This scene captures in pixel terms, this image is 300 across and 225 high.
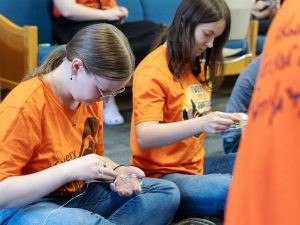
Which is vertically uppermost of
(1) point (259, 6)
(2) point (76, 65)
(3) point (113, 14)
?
(2) point (76, 65)

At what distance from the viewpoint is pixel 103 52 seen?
127 centimetres

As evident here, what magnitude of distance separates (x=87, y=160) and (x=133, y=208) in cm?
28

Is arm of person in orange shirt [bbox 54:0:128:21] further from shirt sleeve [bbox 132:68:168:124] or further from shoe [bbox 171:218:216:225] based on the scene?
shoe [bbox 171:218:216:225]

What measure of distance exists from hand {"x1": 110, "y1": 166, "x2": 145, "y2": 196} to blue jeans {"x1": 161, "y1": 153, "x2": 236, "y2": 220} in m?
0.20

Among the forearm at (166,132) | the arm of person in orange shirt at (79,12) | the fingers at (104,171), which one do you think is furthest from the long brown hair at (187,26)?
the arm of person in orange shirt at (79,12)

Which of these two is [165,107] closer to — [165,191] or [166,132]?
[166,132]

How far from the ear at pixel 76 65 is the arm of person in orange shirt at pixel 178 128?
12.8 inches

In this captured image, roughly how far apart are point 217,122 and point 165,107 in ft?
0.66

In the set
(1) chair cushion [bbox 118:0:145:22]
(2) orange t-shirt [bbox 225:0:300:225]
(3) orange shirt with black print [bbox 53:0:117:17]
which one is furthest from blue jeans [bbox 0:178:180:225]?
(1) chair cushion [bbox 118:0:145:22]

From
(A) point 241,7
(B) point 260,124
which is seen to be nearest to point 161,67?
(B) point 260,124

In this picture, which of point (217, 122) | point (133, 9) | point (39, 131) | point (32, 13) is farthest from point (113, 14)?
point (39, 131)

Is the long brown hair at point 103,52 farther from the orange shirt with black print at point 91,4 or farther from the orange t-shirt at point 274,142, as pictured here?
the orange shirt with black print at point 91,4

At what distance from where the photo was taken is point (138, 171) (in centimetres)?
145

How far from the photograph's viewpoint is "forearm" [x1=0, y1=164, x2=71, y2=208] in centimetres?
120
